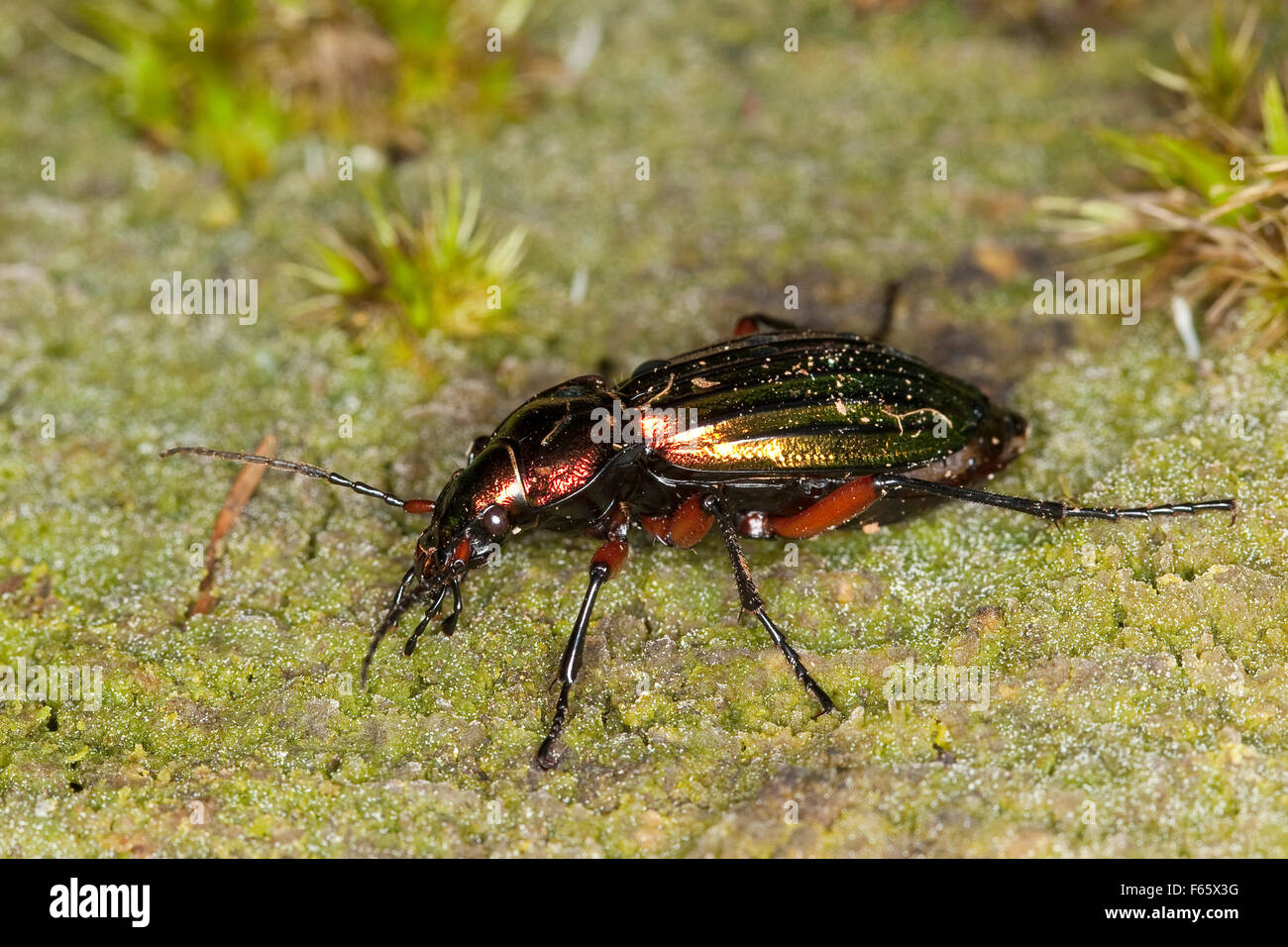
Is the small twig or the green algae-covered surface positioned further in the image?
the small twig

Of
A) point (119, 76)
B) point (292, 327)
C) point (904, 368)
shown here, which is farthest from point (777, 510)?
point (119, 76)

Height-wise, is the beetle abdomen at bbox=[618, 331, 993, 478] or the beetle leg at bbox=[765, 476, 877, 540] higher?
the beetle abdomen at bbox=[618, 331, 993, 478]

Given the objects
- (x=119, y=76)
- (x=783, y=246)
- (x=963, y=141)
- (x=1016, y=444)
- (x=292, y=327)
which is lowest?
(x=1016, y=444)

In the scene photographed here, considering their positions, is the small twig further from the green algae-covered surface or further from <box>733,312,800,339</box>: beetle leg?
<box>733,312,800,339</box>: beetle leg

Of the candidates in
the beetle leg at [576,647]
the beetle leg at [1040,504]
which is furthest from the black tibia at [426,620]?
the beetle leg at [1040,504]

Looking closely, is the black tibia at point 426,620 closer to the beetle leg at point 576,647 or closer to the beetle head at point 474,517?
the beetle head at point 474,517

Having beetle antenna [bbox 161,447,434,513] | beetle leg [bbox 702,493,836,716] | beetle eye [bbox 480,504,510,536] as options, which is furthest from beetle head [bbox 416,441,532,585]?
beetle leg [bbox 702,493,836,716]

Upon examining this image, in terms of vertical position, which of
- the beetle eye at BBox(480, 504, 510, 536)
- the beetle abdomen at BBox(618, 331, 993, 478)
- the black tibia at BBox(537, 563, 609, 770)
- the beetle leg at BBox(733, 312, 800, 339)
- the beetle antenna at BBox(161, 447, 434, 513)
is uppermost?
the beetle leg at BBox(733, 312, 800, 339)
